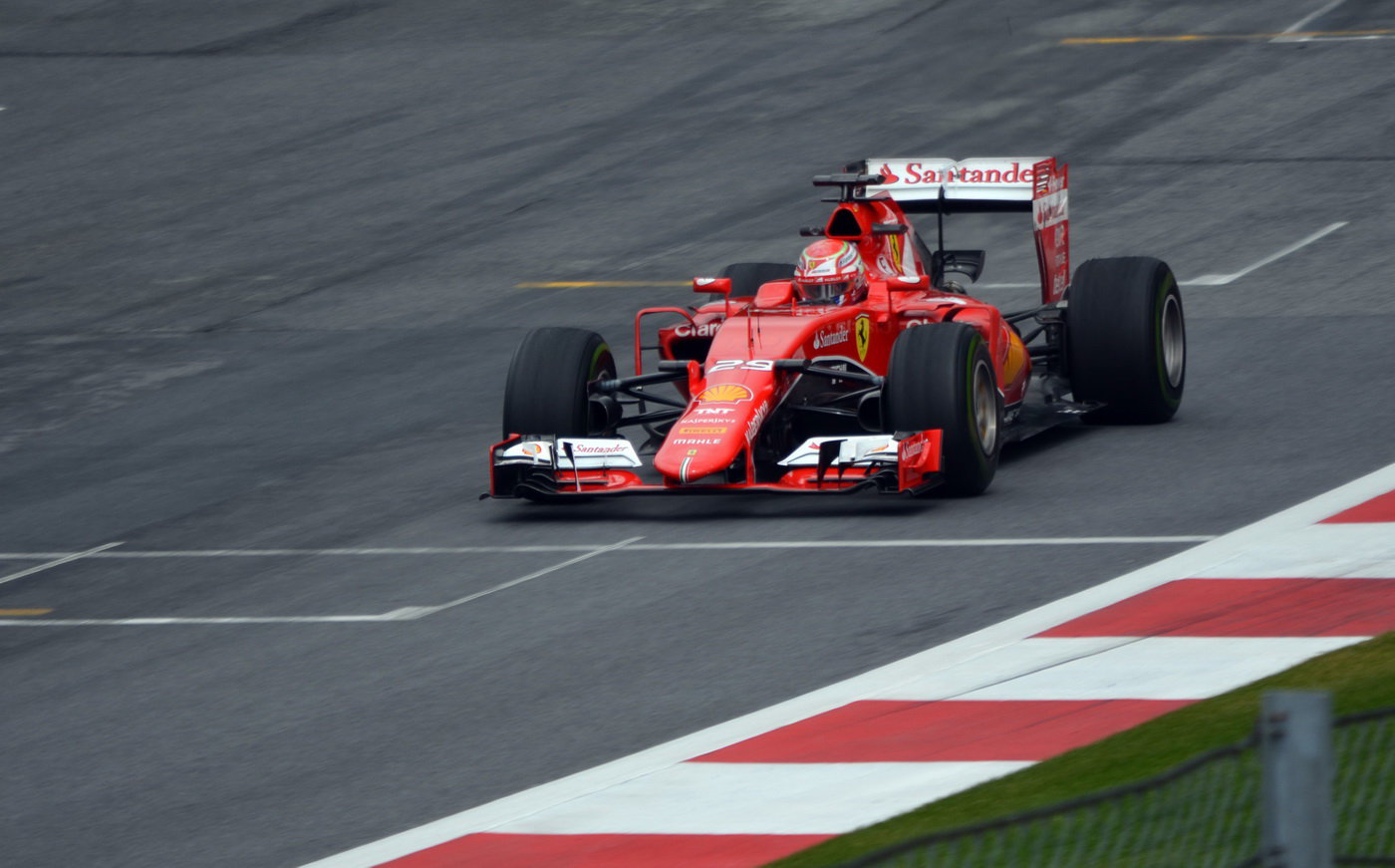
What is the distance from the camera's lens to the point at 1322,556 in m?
10.6

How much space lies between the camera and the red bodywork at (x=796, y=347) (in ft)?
40.1

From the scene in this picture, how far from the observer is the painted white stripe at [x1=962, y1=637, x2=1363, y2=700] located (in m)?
8.60

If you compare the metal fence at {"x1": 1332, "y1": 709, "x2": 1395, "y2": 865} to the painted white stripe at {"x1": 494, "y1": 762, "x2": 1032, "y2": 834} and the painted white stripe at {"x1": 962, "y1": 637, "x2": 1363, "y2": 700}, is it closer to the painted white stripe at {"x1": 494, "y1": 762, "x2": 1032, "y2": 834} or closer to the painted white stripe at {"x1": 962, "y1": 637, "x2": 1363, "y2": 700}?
the painted white stripe at {"x1": 494, "y1": 762, "x2": 1032, "y2": 834}

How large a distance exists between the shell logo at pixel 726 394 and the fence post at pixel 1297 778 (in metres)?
8.32

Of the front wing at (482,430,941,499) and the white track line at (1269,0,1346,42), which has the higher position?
the white track line at (1269,0,1346,42)

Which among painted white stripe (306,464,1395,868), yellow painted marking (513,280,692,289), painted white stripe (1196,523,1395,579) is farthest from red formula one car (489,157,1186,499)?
yellow painted marking (513,280,692,289)

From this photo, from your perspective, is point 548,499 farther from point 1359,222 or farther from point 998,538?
point 1359,222

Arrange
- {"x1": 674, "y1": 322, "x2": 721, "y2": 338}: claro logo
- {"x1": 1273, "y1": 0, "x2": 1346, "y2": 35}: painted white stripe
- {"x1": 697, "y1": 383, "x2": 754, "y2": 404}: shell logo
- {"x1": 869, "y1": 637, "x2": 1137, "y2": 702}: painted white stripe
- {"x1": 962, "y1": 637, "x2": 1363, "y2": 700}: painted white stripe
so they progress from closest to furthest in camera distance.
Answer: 1. {"x1": 962, "y1": 637, "x2": 1363, "y2": 700}: painted white stripe
2. {"x1": 869, "y1": 637, "x2": 1137, "y2": 702}: painted white stripe
3. {"x1": 697, "y1": 383, "x2": 754, "y2": 404}: shell logo
4. {"x1": 674, "y1": 322, "x2": 721, "y2": 338}: claro logo
5. {"x1": 1273, "y1": 0, "x2": 1346, "y2": 35}: painted white stripe

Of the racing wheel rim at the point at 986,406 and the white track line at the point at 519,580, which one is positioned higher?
the racing wheel rim at the point at 986,406

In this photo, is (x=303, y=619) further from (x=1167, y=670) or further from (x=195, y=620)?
(x=1167, y=670)

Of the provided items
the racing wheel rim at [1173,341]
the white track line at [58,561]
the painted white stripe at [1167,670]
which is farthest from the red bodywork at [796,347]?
the painted white stripe at [1167,670]

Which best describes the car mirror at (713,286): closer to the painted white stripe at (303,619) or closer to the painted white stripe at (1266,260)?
the painted white stripe at (303,619)

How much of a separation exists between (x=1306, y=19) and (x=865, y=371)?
1856 cm

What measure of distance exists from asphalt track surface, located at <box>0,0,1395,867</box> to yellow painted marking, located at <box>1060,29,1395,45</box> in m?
0.34
